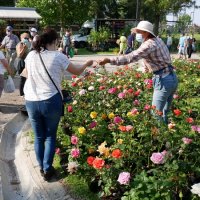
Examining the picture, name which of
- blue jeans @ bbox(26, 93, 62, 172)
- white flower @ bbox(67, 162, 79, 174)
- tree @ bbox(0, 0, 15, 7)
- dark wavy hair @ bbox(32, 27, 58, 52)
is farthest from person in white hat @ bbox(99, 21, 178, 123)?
tree @ bbox(0, 0, 15, 7)

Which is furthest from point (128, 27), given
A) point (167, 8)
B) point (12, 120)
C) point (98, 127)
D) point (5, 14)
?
point (98, 127)

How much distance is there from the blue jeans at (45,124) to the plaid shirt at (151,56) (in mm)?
922

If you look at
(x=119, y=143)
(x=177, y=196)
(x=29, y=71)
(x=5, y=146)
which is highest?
(x=29, y=71)

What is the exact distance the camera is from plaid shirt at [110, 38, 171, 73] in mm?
4344

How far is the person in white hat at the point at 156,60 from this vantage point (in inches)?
171

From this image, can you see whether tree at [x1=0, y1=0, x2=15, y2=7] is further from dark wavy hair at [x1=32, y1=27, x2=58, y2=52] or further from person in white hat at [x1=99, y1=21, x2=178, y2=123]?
dark wavy hair at [x1=32, y1=27, x2=58, y2=52]

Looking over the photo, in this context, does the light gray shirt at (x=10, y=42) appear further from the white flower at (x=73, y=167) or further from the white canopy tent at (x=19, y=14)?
the white canopy tent at (x=19, y=14)

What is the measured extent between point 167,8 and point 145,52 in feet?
106

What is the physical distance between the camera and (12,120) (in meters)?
6.66

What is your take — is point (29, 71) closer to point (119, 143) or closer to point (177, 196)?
point (119, 143)

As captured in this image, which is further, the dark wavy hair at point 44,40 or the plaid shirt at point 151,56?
the plaid shirt at point 151,56

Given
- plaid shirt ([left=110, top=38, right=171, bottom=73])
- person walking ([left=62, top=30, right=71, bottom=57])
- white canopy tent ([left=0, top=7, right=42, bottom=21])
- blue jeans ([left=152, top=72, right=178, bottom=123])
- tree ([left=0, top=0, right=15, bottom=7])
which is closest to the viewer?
plaid shirt ([left=110, top=38, right=171, bottom=73])

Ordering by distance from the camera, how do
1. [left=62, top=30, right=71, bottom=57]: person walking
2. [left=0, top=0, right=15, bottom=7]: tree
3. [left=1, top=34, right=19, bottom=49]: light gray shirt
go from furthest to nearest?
[left=0, top=0, right=15, bottom=7]: tree
[left=62, top=30, right=71, bottom=57]: person walking
[left=1, top=34, right=19, bottom=49]: light gray shirt

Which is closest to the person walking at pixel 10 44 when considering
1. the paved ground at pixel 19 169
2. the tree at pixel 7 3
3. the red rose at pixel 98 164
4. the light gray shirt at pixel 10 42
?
the light gray shirt at pixel 10 42
